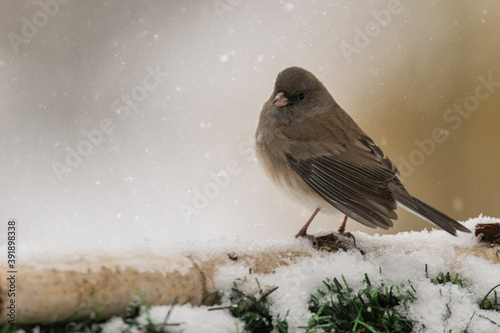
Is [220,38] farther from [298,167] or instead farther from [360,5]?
[298,167]

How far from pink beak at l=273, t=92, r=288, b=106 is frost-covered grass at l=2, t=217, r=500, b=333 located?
2.96ft

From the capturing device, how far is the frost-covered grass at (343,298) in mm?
1232

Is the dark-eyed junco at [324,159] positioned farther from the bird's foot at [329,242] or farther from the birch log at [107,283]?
the birch log at [107,283]

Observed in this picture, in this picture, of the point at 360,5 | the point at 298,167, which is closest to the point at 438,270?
the point at 298,167

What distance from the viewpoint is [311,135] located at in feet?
7.77

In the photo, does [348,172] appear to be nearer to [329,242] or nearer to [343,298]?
[329,242]

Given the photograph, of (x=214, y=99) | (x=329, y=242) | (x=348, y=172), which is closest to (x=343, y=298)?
(x=329, y=242)

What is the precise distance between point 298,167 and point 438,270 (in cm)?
79

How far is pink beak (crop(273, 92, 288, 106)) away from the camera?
2.44 m

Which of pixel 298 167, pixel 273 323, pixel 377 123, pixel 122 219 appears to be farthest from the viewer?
pixel 377 123

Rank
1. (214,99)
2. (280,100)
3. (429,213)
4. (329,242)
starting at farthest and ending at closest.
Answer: (214,99) < (280,100) < (429,213) < (329,242)

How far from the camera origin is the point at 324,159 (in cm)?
227

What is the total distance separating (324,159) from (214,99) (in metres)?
1.47

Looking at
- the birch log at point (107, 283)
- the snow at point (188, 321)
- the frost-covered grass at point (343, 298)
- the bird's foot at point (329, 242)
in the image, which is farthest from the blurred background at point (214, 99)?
the snow at point (188, 321)
